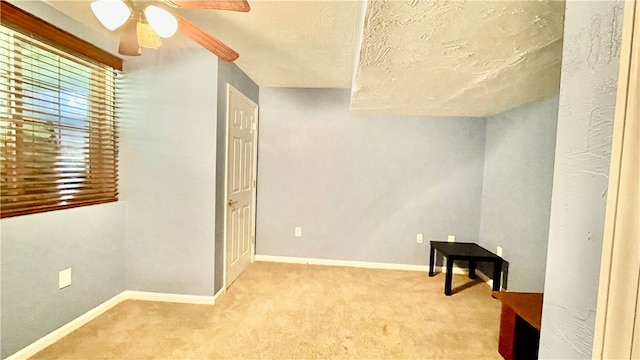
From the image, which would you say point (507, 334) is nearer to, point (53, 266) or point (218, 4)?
point (218, 4)

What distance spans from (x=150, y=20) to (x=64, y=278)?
1819mm

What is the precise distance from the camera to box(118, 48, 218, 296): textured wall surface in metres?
2.32

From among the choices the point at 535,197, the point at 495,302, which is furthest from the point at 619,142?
the point at 495,302

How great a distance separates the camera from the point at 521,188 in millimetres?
2510

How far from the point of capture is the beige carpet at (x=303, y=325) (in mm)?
1818

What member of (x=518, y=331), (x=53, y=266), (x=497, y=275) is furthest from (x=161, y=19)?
(x=497, y=275)

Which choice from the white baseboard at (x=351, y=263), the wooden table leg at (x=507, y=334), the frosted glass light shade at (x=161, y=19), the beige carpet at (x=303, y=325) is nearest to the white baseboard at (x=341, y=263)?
the white baseboard at (x=351, y=263)

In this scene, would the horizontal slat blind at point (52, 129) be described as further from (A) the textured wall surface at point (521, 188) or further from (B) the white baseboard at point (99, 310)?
(A) the textured wall surface at point (521, 188)

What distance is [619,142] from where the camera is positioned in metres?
0.49

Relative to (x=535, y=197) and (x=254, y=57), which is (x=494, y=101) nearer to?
(x=535, y=197)

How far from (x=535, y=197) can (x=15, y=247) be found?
3625 millimetres

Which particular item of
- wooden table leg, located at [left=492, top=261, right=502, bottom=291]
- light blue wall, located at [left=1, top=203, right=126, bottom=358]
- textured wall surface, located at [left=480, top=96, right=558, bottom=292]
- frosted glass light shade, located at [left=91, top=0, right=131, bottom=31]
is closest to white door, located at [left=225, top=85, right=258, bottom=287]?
light blue wall, located at [left=1, top=203, right=126, bottom=358]

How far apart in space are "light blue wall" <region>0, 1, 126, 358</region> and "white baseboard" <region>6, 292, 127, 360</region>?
0.10 feet

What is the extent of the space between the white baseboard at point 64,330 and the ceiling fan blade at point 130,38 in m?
1.89
